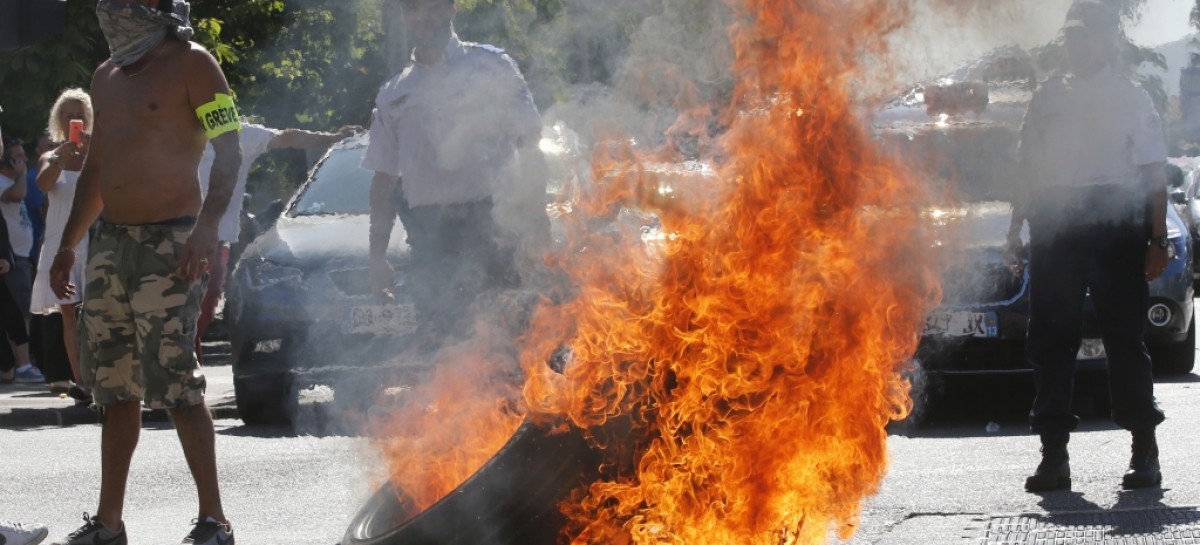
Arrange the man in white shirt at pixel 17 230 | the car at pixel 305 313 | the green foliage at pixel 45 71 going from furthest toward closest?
the green foliage at pixel 45 71
the man in white shirt at pixel 17 230
the car at pixel 305 313

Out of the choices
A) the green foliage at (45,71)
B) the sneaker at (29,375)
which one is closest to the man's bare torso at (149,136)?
the sneaker at (29,375)

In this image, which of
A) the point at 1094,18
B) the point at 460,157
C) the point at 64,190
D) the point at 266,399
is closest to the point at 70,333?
the point at 64,190

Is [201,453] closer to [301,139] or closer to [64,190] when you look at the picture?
[301,139]

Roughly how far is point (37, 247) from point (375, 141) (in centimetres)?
768

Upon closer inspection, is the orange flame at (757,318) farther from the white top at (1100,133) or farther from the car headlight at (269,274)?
the car headlight at (269,274)

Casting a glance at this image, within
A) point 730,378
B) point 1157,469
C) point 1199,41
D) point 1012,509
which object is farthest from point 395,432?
point 1199,41

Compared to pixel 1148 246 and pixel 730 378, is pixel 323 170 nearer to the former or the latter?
pixel 1148 246

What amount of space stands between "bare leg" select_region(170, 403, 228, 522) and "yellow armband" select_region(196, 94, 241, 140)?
3.20 feet

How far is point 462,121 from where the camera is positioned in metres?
6.64

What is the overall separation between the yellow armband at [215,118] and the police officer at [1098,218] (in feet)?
10.9

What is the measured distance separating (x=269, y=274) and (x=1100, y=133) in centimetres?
494

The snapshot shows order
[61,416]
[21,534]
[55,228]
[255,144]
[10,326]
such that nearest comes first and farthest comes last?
1. [21,534]
2. [255,144]
3. [55,228]
4. [61,416]
5. [10,326]

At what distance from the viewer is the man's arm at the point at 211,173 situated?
5.43 m

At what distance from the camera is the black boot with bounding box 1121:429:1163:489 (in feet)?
20.8
